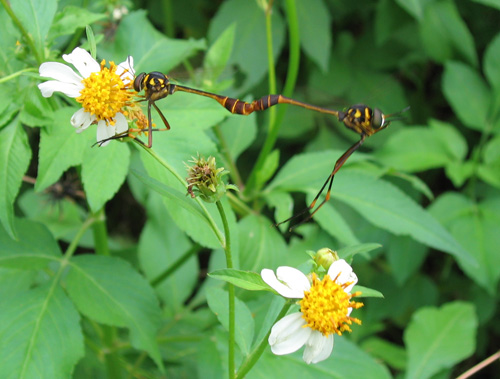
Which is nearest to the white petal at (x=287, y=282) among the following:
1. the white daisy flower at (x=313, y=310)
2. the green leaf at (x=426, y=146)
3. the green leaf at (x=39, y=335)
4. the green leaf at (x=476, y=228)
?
the white daisy flower at (x=313, y=310)

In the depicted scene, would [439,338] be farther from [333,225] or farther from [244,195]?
[244,195]

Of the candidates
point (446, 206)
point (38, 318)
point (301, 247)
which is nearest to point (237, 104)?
point (38, 318)

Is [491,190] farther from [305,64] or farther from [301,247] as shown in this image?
[305,64]

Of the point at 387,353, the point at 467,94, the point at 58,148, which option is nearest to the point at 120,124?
the point at 58,148

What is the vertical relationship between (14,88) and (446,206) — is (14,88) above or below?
above

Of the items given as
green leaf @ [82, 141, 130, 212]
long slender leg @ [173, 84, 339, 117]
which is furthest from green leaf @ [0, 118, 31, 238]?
long slender leg @ [173, 84, 339, 117]

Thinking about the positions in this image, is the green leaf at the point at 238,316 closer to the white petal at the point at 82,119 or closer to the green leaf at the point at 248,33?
the white petal at the point at 82,119

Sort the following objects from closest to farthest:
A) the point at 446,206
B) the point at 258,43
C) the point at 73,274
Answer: the point at 73,274 → the point at 446,206 → the point at 258,43

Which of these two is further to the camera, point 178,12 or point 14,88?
point 178,12

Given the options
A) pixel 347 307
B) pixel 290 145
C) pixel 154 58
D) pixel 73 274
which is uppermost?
Result: pixel 154 58
